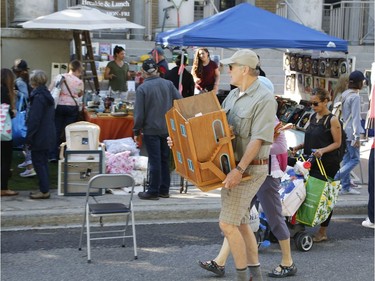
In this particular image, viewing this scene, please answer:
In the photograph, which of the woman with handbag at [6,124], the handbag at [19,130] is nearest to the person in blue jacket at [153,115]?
the woman with handbag at [6,124]

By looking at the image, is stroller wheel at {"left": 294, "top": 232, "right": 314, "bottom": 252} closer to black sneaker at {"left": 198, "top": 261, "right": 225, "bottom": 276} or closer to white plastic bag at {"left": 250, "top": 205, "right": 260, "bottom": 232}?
white plastic bag at {"left": 250, "top": 205, "right": 260, "bottom": 232}

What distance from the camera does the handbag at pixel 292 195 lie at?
711cm

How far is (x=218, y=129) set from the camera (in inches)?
213

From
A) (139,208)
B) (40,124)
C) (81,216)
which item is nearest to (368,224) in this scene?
(139,208)

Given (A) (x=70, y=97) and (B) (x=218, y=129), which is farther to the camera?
(A) (x=70, y=97)

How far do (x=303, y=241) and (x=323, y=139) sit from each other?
3.79 feet

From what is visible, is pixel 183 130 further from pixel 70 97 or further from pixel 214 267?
pixel 70 97

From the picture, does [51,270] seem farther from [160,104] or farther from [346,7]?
[346,7]

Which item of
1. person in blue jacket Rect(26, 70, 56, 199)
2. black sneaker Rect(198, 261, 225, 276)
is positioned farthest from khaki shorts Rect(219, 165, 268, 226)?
person in blue jacket Rect(26, 70, 56, 199)

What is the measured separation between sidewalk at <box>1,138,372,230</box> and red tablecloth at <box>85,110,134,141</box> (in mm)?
1665

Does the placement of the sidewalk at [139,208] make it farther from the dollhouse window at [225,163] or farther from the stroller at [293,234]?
the dollhouse window at [225,163]

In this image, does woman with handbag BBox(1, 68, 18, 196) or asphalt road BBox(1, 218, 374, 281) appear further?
woman with handbag BBox(1, 68, 18, 196)

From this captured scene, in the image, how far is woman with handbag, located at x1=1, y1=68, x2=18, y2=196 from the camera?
353 inches

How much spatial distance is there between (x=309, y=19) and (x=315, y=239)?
1113 centimetres
